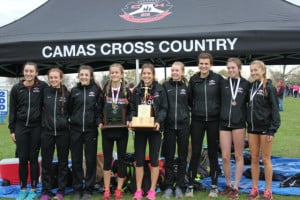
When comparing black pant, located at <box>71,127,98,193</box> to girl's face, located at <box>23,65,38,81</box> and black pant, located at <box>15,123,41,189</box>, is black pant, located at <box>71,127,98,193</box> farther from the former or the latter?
girl's face, located at <box>23,65,38,81</box>

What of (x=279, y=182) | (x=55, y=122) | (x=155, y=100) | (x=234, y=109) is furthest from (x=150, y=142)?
(x=279, y=182)

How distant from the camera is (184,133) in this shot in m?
5.62

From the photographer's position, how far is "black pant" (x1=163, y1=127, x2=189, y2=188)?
5637 mm

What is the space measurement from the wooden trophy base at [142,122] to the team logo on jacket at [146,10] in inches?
68.4

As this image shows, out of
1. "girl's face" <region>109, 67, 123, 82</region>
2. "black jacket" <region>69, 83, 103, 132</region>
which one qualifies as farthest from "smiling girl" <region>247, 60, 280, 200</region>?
"black jacket" <region>69, 83, 103, 132</region>

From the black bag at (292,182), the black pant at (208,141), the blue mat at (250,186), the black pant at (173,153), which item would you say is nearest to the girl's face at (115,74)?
the black pant at (173,153)

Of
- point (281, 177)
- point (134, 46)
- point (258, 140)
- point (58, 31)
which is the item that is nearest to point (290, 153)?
point (281, 177)

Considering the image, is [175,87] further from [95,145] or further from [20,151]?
[20,151]

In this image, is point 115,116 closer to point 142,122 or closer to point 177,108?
point 142,122

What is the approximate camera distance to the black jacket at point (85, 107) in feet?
18.2

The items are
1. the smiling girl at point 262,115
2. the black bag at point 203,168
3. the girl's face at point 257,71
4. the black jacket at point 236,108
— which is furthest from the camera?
the black bag at point 203,168

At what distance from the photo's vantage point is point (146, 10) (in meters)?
6.50

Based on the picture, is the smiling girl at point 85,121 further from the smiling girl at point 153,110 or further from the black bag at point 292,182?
the black bag at point 292,182

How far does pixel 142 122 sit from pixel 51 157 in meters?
1.44
